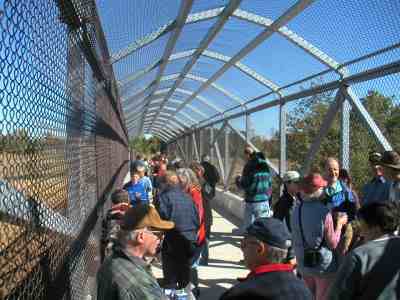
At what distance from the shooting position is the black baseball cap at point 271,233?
8.57 feet

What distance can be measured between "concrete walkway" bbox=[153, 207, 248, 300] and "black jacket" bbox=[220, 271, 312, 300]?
415 centimetres

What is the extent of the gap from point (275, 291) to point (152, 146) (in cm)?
5813

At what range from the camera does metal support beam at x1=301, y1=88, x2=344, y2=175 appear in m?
6.84

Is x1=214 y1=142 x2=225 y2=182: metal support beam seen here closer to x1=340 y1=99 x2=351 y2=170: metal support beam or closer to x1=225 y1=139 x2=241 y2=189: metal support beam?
x1=225 y1=139 x2=241 y2=189: metal support beam

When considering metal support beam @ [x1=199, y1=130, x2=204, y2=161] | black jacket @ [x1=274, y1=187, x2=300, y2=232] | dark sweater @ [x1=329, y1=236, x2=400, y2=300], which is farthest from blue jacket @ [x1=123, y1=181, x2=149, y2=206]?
metal support beam @ [x1=199, y1=130, x2=204, y2=161]

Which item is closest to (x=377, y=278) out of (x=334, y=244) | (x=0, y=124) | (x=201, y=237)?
(x=334, y=244)

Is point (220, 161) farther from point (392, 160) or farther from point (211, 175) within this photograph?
point (392, 160)

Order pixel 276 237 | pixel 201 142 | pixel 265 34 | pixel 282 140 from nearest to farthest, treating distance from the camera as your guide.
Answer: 1. pixel 276 237
2. pixel 265 34
3. pixel 282 140
4. pixel 201 142

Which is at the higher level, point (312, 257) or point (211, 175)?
point (211, 175)

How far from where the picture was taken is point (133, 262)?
8.26 feet

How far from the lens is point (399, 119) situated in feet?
19.9

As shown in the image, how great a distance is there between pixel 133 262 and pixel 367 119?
14.0 ft

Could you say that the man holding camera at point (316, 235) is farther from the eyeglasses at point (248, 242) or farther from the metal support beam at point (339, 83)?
the eyeglasses at point (248, 242)

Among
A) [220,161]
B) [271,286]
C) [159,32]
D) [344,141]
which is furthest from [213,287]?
[220,161]
